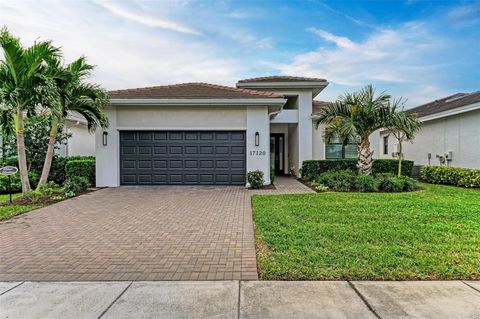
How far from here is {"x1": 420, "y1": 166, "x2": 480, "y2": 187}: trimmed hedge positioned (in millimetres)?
11977

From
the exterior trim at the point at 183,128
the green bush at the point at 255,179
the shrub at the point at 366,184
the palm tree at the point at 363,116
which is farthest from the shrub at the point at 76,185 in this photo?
the shrub at the point at 366,184

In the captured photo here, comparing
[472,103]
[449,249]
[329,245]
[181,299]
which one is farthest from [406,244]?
[472,103]

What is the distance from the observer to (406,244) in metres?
5.00

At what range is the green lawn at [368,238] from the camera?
395 cm

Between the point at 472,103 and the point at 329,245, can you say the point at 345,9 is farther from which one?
the point at 329,245

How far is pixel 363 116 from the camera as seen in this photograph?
1178 cm

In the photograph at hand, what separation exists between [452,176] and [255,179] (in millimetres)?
8758

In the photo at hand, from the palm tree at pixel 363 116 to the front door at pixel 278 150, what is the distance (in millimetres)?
6915

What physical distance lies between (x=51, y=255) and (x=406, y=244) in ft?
19.1

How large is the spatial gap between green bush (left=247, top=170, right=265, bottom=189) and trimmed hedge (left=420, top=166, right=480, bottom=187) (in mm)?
8486

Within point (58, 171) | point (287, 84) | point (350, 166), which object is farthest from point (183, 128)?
point (350, 166)

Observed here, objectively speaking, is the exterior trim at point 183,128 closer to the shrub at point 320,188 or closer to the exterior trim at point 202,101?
the exterior trim at point 202,101

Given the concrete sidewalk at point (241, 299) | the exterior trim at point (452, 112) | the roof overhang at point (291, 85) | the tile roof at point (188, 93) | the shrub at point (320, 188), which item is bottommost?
the concrete sidewalk at point (241, 299)

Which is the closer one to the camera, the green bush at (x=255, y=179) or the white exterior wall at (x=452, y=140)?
the green bush at (x=255, y=179)
